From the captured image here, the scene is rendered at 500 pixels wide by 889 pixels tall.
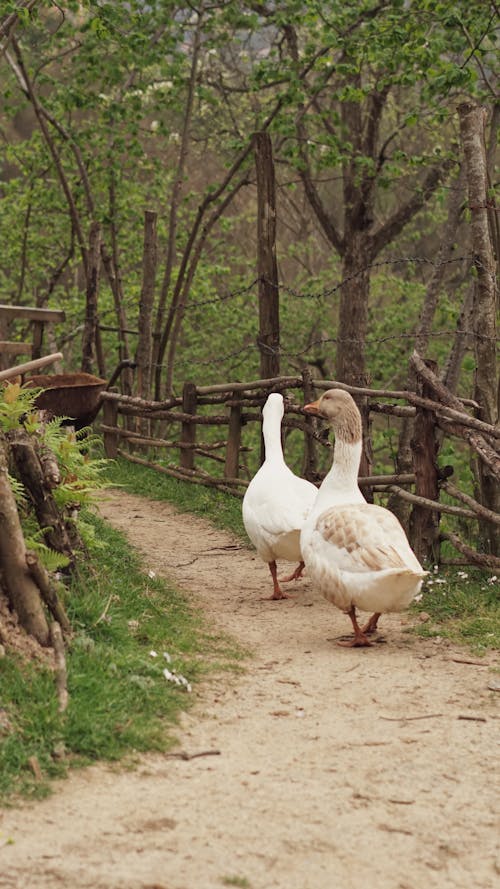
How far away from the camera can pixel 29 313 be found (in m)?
11.4

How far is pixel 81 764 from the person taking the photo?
13.7 ft

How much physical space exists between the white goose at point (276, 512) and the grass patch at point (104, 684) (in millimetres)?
855

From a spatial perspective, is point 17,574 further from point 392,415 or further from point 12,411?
point 392,415

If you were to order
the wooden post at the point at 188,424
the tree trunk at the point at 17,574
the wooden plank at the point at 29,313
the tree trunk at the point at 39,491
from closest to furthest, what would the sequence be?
the tree trunk at the point at 17,574 < the tree trunk at the point at 39,491 < the wooden plank at the point at 29,313 < the wooden post at the point at 188,424

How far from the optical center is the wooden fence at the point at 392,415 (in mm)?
7262

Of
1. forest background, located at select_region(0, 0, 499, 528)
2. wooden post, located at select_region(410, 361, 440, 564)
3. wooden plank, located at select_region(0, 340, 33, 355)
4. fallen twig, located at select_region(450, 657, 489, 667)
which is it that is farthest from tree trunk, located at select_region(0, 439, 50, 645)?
wooden plank, located at select_region(0, 340, 33, 355)

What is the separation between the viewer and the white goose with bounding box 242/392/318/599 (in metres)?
7.16

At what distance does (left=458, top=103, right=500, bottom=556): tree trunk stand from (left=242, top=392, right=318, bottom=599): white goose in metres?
1.37

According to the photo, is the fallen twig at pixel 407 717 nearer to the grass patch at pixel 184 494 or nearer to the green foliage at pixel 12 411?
the green foliage at pixel 12 411

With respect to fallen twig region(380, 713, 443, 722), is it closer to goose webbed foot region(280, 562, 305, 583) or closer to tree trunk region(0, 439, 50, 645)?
tree trunk region(0, 439, 50, 645)

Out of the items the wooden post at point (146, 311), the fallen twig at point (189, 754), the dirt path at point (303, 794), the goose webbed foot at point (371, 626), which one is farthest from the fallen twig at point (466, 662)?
the wooden post at point (146, 311)

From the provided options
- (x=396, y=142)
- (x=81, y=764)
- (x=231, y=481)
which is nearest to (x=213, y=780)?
(x=81, y=764)

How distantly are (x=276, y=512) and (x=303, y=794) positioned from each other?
3.27m

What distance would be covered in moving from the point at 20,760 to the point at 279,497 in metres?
3.53
